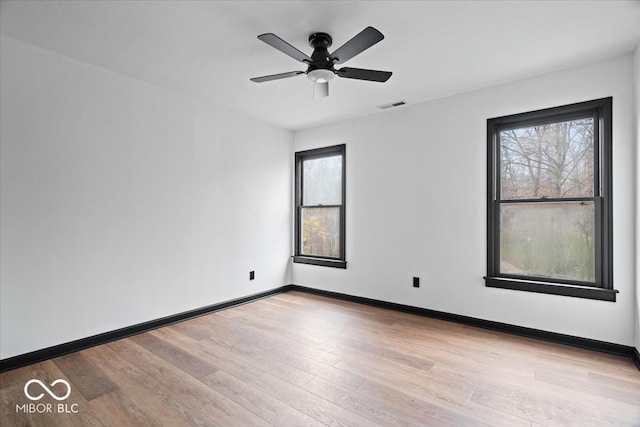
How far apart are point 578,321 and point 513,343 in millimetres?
595

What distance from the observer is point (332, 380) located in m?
2.34

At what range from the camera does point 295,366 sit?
2545 millimetres

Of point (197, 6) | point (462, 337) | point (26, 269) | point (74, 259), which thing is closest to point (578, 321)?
point (462, 337)

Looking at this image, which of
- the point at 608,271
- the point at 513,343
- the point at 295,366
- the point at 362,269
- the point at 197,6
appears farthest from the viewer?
the point at 362,269

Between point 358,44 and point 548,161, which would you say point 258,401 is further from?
point 548,161

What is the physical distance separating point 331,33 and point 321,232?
9.98 feet

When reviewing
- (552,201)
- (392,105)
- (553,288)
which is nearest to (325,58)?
(392,105)

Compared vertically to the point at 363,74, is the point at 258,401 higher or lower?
lower

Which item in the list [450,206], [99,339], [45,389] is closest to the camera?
[45,389]

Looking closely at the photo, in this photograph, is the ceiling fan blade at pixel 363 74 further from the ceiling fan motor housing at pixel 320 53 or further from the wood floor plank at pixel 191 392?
the wood floor plank at pixel 191 392

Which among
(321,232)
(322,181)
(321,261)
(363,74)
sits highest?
(363,74)

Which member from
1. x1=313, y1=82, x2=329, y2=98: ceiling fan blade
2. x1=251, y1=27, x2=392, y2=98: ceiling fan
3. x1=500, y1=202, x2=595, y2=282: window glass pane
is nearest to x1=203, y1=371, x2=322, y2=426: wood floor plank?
x1=251, y1=27, x2=392, y2=98: ceiling fan

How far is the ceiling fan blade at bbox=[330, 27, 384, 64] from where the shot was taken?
1961 mm

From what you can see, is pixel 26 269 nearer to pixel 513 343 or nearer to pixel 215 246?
pixel 215 246
